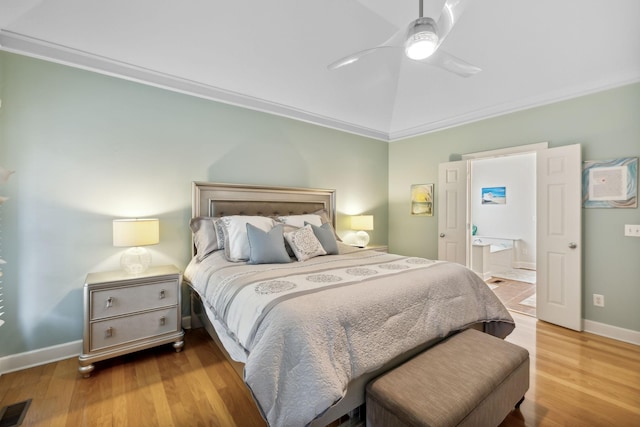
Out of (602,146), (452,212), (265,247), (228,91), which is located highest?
(228,91)

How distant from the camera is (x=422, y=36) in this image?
1.75 meters

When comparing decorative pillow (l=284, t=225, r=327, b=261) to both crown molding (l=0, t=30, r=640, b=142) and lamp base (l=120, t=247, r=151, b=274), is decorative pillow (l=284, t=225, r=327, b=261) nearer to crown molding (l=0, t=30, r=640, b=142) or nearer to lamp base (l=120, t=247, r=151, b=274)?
lamp base (l=120, t=247, r=151, b=274)

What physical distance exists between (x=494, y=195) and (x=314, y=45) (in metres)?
5.79

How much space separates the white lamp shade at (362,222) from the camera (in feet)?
13.4

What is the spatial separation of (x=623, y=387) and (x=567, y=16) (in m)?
3.04

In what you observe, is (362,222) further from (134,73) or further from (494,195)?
(494,195)

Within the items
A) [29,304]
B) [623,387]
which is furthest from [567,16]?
[29,304]

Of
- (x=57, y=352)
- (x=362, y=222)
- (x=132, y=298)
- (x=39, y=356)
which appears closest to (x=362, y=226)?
(x=362, y=222)

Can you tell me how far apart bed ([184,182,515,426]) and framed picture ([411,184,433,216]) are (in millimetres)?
1912

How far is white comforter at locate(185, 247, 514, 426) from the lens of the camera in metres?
1.25

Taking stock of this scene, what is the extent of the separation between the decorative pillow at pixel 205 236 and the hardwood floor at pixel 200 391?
0.89 metres

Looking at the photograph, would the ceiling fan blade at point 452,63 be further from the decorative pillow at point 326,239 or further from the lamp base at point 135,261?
the lamp base at point 135,261

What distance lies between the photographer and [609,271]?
9.23 feet

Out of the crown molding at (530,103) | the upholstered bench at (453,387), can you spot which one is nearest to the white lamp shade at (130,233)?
the upholstered bench at (453,387)
